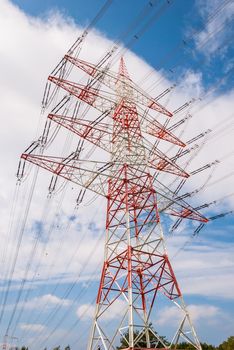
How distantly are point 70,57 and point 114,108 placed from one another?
4735mm

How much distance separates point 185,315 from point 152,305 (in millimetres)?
1922

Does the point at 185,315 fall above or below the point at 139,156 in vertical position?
below

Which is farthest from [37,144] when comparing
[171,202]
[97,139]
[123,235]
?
[171,202]

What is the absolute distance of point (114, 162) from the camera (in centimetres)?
2130

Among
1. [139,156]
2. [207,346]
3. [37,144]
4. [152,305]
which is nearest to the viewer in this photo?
[152,305]

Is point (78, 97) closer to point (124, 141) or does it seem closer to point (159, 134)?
point (124, 141)

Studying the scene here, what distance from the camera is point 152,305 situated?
58.2 feet

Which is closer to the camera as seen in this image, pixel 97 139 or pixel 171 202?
pixel 171 202

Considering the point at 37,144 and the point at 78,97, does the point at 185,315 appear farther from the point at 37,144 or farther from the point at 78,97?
→ the point at 78,97

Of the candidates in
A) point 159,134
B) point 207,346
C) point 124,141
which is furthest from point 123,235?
point 207,346

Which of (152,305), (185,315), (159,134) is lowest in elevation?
(185,315)

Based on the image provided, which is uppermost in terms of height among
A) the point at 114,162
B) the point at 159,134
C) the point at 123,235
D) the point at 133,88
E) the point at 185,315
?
the point at 133,88

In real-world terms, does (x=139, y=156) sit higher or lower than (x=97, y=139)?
lower

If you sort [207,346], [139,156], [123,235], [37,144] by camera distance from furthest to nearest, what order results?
[207,346], [139,156], [37,144], [123,235]
